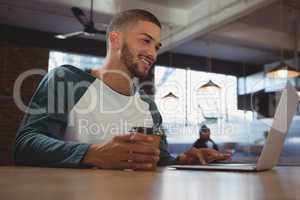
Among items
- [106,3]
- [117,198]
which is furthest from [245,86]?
[117,198]

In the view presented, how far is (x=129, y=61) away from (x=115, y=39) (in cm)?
12

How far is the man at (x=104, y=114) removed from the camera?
0.99 m

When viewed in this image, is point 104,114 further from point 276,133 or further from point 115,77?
point 276,133

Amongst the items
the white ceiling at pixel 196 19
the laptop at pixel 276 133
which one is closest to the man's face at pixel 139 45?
the laptop at pixel 276 133

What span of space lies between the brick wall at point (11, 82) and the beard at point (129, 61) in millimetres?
4594

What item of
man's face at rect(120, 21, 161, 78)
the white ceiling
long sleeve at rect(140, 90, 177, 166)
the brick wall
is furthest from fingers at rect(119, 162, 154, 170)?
the brick wall

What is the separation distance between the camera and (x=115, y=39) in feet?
5.48

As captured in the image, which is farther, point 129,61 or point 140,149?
point 129,61

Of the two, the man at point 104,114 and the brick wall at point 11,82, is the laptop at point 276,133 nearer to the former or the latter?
the man at point 104,114

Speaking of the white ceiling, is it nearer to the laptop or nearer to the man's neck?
the man's neck

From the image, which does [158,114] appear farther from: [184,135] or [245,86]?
[245,86]

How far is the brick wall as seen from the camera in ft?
19.5

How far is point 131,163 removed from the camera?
98cm

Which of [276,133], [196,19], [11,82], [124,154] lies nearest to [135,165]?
[124,154]
